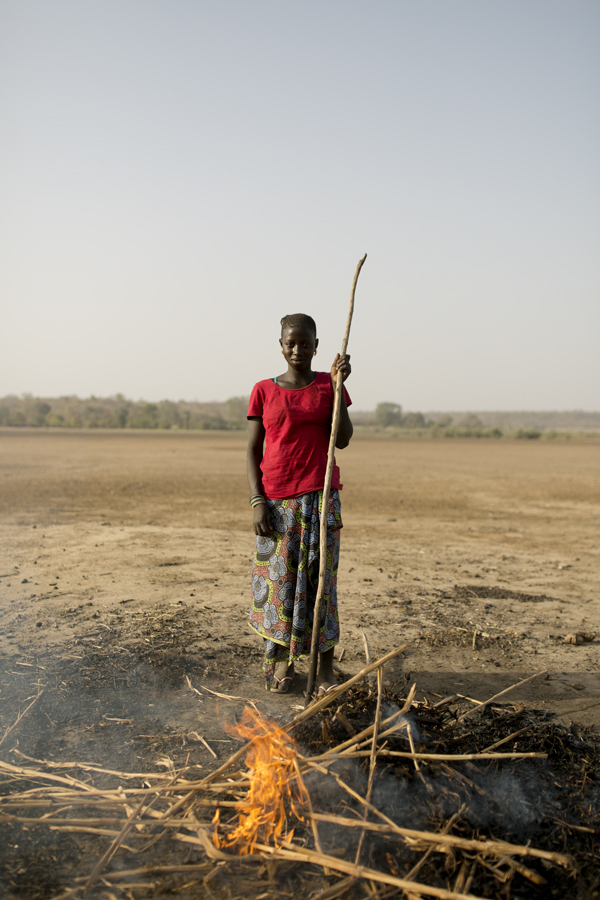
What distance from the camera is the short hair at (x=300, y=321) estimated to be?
3.20 m

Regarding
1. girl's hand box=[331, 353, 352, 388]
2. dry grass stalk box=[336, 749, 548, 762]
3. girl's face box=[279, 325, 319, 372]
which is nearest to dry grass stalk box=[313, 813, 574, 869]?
dry grass stalk box=[336, 749, 548, 762]

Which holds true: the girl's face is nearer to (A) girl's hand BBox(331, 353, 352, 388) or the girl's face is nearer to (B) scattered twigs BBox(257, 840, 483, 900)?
(A) girl's hand BBox(331, 353, 352, 388)

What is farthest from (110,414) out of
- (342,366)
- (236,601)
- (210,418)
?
(342,366)

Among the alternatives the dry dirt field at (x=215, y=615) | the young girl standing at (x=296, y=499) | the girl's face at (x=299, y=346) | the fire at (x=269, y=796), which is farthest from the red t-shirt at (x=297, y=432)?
the fire at (x=269, y=796)

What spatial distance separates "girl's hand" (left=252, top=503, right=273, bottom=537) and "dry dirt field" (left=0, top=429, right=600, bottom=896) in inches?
29.9

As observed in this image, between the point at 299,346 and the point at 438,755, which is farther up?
the point at 299,346

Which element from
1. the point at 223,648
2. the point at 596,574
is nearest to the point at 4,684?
the point at 223,648

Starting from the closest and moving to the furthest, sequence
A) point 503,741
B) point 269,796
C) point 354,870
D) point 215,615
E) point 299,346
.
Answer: point 354,870 → point 269,796 → point 503,741 → point 299,346 → point 215,615

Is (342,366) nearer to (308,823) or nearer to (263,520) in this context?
(263,520)

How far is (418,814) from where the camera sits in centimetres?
214

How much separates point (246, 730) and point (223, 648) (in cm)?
133

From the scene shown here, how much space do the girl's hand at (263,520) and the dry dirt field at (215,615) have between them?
0.76 metres

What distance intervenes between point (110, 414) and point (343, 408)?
8230cm

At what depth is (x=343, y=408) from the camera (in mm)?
3279
